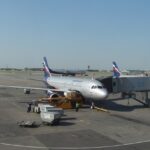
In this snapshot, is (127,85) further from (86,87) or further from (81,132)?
(81,132)

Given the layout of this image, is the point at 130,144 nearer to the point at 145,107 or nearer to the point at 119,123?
the point at 119,123

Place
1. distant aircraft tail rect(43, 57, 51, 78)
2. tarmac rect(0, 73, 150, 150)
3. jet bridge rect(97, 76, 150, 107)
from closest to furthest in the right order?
tarmac rect(0, 73, 150, 150) < jet bridge rect(97, 76, 150, 107) < distant aircraft tail rect(43, 57, 51, 78)

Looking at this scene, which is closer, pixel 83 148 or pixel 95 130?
pixel 83 148

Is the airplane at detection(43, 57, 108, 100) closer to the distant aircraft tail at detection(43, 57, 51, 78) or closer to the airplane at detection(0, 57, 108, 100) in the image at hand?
the airplane at detection(0, 57, 108, 100)

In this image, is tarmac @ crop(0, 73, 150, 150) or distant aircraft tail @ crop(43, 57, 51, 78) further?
distant aircraft tail @ crop(43, 57, 51, 78)

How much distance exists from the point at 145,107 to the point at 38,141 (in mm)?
24751

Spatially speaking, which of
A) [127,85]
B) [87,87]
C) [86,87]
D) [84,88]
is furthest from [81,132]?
[127,85]

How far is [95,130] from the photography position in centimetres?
2825

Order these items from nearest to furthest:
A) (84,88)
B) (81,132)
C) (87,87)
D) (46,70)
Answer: (81,132) < (87,87) < (84,88) < (46,70)

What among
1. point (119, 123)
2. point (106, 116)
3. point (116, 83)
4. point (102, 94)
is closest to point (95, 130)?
point (119, 123)

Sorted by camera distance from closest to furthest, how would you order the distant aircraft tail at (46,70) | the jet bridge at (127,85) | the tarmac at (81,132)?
the tarmac at (81,132)
the jet bridge at (127,85)
the distant aircraft tail at (46,70)

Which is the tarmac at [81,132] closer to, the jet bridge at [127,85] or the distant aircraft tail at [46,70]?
the jet bridge at [127,85]

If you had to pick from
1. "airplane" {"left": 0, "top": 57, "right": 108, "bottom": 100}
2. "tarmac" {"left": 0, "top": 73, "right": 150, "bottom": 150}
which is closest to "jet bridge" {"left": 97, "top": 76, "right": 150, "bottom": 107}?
"airplane" {"left": 0, "top": 57, "right": 108, "bottom": 100}

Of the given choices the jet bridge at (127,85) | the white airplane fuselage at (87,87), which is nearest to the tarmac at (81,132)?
the white airplane fuselage at (87,87)
